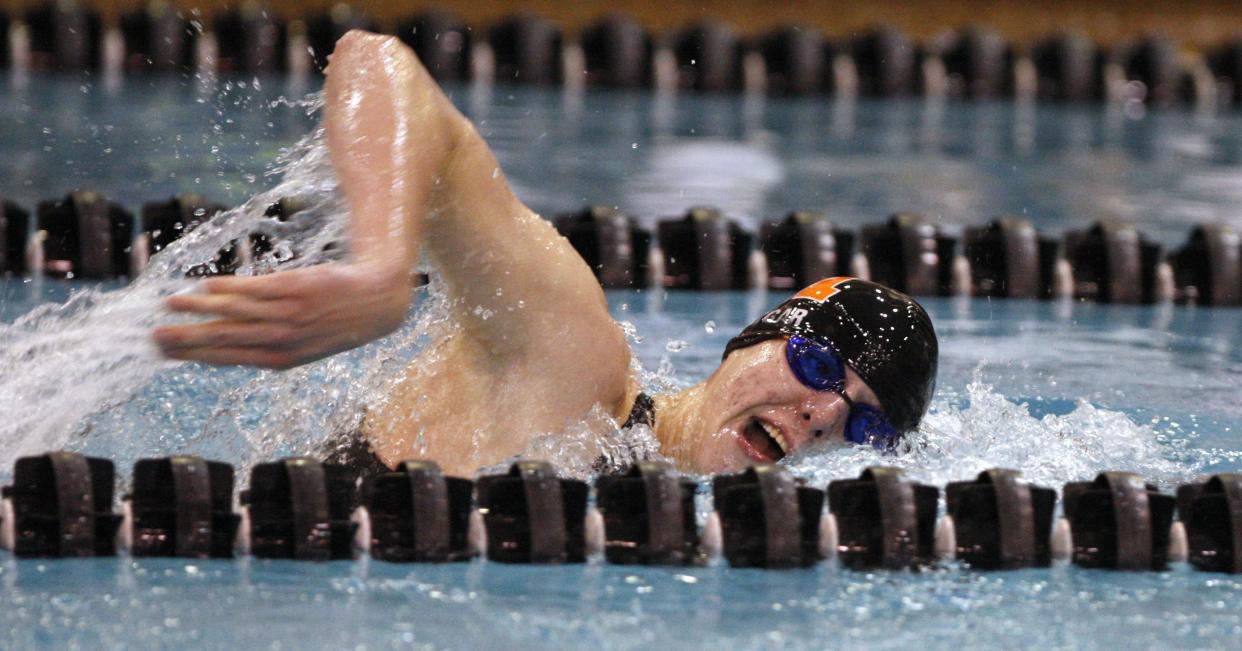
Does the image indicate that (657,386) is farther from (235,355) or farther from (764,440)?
(235,355)

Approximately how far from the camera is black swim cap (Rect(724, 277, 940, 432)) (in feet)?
7.81

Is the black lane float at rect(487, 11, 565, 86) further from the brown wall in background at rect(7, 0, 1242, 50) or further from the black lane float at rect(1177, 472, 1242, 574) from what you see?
the black lane float at rect(1177, 472, 1242, 574)

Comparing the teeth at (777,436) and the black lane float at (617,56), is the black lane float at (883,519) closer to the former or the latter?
the teeth at (777,436)

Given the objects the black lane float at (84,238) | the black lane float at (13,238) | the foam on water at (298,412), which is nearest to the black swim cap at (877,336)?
the foam on water at (298,412)

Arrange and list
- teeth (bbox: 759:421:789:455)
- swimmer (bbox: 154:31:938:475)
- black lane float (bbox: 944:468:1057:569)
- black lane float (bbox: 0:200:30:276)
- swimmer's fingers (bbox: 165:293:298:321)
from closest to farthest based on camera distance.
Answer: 1. swimmer's fingers (bbox: 165:293:298:321)
2. swimmer (bbox: 154:31:938:475)
3. black lane float (bbox: 944:468:1057:569)
4. teeth (bbox: 759:421:789:455)
5. black lane float (bbox: 0:200:30:276)

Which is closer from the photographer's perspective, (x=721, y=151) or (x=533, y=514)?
(x=533, y=514)

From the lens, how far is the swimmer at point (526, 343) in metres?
2.07

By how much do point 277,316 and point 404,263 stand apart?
185 mm

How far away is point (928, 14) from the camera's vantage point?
7.95 metres

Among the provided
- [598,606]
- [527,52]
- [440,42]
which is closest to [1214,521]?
[598,606]

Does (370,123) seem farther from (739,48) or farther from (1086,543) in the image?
(739,48)

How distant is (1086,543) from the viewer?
7.69 feet

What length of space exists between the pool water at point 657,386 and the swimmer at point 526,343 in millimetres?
124

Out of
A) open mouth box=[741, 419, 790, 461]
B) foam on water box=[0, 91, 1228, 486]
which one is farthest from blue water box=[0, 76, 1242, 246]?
open mouth box=[741, 419, 790, 461]
